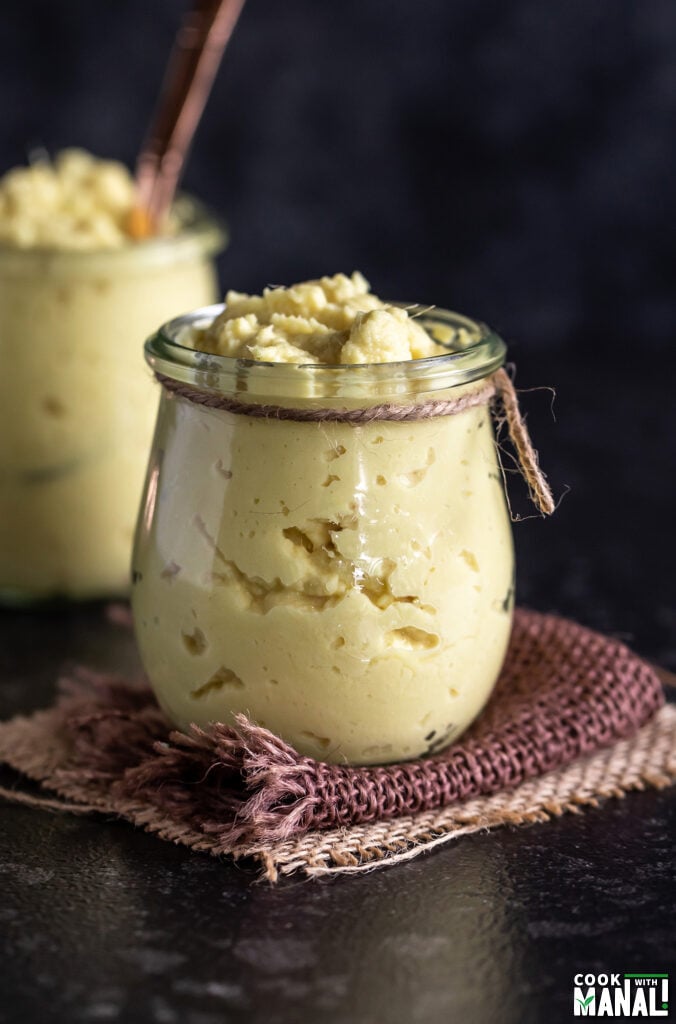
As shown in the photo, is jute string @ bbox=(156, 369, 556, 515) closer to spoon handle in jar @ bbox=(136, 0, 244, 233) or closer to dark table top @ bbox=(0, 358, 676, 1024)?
dark table top @ bbox=(0, 358, 676, 1024)

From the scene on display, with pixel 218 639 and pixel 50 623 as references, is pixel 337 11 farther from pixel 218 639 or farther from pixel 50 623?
pixel 218 639

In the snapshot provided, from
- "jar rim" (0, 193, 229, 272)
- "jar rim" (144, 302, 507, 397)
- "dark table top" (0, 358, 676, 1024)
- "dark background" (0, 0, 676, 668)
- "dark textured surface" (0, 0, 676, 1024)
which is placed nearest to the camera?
"dark table top" (0, 358, 676, 1024)

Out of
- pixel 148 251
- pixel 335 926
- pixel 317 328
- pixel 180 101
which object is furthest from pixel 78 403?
pixel 335 926

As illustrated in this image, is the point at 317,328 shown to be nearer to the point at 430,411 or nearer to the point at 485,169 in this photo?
the point at 430,411

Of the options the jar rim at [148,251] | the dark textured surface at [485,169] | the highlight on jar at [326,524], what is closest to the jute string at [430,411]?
the highlight on jar at [326,524]

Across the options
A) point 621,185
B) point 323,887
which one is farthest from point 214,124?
point 323,887

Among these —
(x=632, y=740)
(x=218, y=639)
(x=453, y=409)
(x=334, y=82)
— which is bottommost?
(x=632, y=740)

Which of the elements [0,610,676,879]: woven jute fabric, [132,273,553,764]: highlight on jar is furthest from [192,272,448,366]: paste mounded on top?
[0,610,676,879]: woven jute fabric
